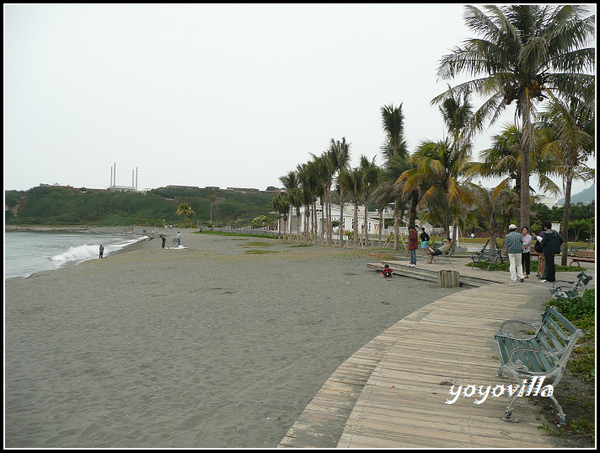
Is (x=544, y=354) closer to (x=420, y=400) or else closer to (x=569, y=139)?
(x=420, y=400)

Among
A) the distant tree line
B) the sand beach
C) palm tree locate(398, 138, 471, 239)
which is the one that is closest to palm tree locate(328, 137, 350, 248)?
palm tree locate(398, 138, 471, 239)

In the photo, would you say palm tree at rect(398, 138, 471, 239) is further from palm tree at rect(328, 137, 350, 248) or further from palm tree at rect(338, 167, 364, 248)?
palm tree at rect(328, 137, 350, 248)

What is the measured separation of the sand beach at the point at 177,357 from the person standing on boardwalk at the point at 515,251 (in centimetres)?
222

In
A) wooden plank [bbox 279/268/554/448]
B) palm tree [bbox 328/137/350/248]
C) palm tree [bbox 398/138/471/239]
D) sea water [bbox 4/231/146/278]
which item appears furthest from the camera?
palm tree [bbox 328/137/350/248]

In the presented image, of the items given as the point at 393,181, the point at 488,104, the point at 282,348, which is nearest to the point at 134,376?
the point at 282,348

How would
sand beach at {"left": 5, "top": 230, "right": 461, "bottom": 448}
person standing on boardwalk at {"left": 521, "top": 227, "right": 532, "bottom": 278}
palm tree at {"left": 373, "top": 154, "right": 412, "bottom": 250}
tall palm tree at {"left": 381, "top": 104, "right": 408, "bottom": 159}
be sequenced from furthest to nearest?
tall palm tree at {"left": 381, "top": 104, "right": 408, "bottom": 159}
palm tree at {"left": 373, "top": 154, "right": 412, "bottom": 250}
person standing on boardwalk at {"left": 521, "top": 227, "right": 532, "bottom": 278}
sand beach at {"left": 5, "top": 230, "right": 461, "bottom": 448}

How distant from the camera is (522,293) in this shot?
970 cm

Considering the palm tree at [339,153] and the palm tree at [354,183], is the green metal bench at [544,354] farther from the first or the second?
the palm tree at [339,153]

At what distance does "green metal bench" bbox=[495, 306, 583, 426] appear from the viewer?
10.7ft

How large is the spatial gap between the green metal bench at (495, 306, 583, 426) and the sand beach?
2.25 m

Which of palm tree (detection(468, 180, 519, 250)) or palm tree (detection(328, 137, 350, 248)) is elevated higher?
palm tree (detection(328, 137, 350, 248))

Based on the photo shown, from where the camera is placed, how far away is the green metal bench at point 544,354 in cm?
326

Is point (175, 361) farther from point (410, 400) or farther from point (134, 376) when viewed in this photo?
point (410, 400)

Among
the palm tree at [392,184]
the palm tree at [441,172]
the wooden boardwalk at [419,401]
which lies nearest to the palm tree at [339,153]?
the palm tree at [392,184]
